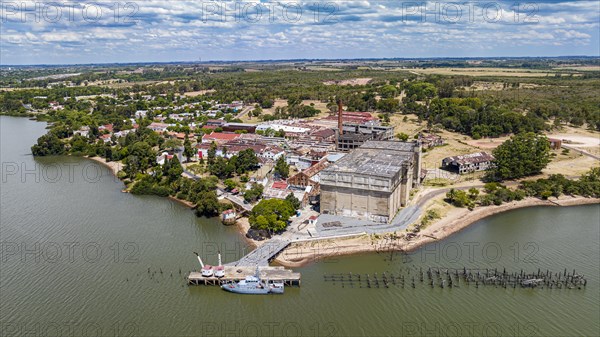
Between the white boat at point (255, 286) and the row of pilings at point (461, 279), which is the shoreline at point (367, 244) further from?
the white boat at point (255, 286)

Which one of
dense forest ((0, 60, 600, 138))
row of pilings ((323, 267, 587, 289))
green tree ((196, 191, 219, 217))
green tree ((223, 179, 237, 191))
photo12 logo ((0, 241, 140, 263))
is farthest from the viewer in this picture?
dense forest ((0, 60, 600, 138))

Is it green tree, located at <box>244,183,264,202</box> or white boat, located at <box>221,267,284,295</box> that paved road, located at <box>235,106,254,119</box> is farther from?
white boat, located at <box>221,267,284,295</box>

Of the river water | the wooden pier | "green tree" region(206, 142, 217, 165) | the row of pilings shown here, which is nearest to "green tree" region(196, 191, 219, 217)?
the river water

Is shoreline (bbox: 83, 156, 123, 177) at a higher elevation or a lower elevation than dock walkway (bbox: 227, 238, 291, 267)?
higher

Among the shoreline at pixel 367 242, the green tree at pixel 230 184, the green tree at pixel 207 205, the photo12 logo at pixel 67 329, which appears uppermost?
the green tree at pixel 230 184

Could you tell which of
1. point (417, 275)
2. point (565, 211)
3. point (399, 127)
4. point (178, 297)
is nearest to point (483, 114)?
point (399, 127)

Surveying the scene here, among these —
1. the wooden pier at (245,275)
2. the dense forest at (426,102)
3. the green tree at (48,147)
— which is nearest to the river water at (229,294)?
the wooden pier at (245,275)

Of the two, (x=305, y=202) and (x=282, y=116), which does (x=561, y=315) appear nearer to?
(x=305, y=202)
